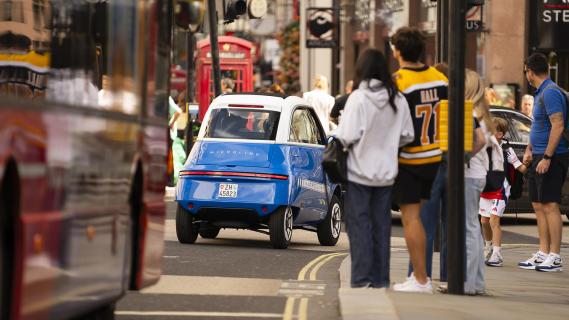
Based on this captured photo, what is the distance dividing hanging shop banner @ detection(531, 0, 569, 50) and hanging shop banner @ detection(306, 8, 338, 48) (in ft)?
30.7

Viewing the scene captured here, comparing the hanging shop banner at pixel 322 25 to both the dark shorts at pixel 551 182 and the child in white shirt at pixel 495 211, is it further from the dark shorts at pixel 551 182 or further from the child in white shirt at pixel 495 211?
the dark shorts at pixel 551 182

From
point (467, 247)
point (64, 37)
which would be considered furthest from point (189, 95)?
point (64, 37)

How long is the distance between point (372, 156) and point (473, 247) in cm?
160

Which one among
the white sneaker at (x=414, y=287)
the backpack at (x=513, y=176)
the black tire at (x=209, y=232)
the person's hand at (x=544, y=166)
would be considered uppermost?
the person's hand at (x=544, y=166)

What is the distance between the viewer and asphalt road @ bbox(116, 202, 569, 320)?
1124 centimetres

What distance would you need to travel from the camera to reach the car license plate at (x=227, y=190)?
57.5ft

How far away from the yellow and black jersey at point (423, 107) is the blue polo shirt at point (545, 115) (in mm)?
3733

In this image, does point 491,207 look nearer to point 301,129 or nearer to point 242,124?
point 301,129

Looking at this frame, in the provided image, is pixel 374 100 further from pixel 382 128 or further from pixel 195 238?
pixel 195 238

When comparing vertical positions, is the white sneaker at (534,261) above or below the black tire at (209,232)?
above

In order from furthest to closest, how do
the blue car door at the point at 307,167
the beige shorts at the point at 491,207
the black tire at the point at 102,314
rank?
the blue car door at the point at 307,167 < the beige shorts at the point at 491,207 < the black tire at the point at 102,314

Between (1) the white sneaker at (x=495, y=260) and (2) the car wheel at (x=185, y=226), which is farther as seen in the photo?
(2) the car wheel at (x=185, y=226)

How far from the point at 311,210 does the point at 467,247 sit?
18.8ft

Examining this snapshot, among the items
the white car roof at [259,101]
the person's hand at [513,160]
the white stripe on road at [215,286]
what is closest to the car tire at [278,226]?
the white car roof at [259,101]
